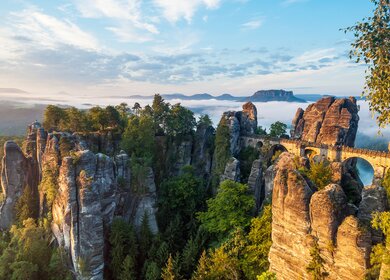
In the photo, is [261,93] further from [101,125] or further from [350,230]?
[350,230]

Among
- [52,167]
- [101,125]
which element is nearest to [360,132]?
[101,125]

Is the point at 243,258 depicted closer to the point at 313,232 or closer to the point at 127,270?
the point at 313,232

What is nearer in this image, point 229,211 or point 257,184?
point 229,211

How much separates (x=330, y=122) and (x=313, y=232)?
4435 centimetres

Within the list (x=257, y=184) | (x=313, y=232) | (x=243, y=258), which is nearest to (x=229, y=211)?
(x=243, y=258)

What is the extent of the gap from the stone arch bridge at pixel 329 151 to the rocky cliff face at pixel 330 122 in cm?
503

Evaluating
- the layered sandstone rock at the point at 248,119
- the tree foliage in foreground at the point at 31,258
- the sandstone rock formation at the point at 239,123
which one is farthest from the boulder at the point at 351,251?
the layered sandstone rock at the point at 248,119

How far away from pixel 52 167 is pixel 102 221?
8727 mm

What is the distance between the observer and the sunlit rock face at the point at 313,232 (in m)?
15.1

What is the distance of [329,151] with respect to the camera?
49.0 meters

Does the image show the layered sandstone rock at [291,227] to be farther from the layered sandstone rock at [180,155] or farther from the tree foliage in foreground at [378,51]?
the layered sandstone rock at [180,155]

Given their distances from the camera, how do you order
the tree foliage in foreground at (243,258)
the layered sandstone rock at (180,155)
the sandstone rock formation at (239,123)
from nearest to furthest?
the tree foliage in foreground at (243,258) → the layered sandstone rock at (180,155) → the sandstone rock formation at (239,123)

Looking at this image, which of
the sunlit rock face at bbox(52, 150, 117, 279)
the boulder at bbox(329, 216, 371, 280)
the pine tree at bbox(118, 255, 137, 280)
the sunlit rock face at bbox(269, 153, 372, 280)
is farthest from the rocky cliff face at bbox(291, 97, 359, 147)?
the sunlit rock face at bbox(52, 150, 117, 279)

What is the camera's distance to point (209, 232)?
30.8 meters
